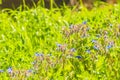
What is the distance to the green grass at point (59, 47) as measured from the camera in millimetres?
3410

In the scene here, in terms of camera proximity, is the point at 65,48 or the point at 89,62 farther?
the point at 89,62

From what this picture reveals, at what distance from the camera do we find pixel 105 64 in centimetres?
351

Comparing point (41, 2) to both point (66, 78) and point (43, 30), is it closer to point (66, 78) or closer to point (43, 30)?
point (43, 30)

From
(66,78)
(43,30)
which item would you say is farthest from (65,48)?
(43,30)

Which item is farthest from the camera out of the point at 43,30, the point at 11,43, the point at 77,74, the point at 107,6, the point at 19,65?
the point at 107,6

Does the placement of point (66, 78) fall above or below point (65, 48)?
below

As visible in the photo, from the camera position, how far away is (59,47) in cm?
346

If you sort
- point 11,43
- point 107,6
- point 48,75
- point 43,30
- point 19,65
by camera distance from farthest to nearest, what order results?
point 107,6
point 43,30
point 11,43
point 19,65
point 48,75

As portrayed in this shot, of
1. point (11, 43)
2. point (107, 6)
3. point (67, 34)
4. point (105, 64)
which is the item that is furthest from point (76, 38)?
point (107, 6)

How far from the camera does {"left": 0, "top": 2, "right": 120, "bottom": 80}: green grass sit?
341 centimetres

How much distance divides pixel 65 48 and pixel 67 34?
0.26m

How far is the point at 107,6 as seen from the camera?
575 centimetres

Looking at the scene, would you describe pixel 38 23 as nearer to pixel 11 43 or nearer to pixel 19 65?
pixel 11 43

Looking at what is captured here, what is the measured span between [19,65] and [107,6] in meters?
2.22
